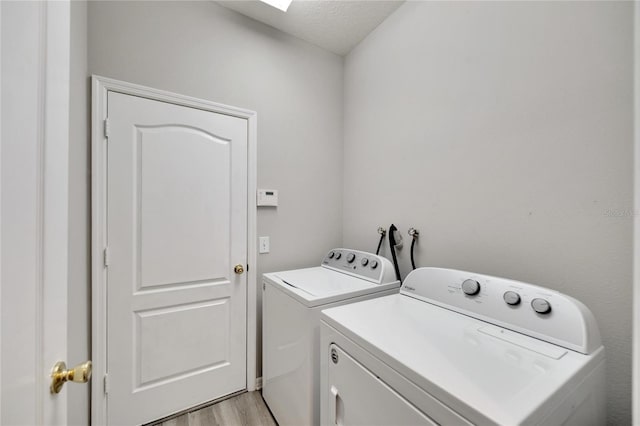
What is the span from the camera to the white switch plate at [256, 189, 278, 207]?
6.28 ft

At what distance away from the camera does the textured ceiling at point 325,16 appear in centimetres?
175

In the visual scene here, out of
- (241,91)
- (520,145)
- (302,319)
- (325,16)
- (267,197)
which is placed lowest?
(302,319)

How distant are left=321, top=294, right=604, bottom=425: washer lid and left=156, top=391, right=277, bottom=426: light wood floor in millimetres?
1112

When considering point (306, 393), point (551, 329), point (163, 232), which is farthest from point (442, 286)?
point (163, 232)

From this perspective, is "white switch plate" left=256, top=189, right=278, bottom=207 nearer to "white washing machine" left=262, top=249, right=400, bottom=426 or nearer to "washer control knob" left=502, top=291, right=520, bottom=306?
"white washing machine" left=262, top=249, right=400, bottom=426

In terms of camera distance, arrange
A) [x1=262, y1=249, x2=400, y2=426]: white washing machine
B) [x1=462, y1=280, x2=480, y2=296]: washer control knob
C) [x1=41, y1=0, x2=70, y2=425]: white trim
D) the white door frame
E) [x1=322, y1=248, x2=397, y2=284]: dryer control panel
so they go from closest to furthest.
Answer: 1. [x1=41, y1=0, x2=70, y2=425]: white trim
2. [x1=462, y1=280, x2=480, y2=296]: washer control knob
3. [x1=262, y1=249, x2=400, y2=426]: white washing machine
4. the white door frame
5. [x1=322, y1=248, x2=397, y2=284]: dryer control panel

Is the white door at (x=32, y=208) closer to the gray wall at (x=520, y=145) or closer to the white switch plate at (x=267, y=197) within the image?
the white switch plate at (x=267, y=197)

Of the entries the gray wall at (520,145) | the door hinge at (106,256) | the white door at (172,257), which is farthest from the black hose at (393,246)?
the door hinge at (106,256)

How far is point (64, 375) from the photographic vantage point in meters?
0.56

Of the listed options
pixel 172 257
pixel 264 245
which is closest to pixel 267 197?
pixel 264 245

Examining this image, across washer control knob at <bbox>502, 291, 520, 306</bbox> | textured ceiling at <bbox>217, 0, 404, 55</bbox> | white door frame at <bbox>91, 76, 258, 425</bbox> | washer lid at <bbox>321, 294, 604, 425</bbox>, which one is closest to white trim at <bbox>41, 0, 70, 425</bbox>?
washer lid at <bbox>321, 294, 604, 425</bbox>

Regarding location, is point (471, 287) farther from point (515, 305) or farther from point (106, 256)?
point (106, 256)

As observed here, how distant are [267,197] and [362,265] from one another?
2.89 feet

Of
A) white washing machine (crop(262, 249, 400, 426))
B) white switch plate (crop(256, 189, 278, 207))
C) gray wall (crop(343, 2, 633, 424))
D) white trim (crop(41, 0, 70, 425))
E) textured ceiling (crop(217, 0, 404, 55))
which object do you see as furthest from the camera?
white switch plate (crop(256, 189, 278, 207))
